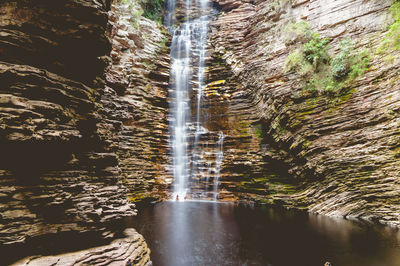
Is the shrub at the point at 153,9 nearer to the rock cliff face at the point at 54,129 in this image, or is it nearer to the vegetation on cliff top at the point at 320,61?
the vegetation on cliff top at the point at 320,61

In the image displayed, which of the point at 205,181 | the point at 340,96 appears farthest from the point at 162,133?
the point at 340,96

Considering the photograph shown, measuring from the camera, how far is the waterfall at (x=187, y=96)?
16141mm

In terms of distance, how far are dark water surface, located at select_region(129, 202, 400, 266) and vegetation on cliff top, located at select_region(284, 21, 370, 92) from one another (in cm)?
679

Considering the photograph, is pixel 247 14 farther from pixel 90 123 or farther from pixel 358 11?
pixel 90 123

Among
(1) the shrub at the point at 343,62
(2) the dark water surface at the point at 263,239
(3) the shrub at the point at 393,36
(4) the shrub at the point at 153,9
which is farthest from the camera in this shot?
(4) the shrub at the point at 153,9

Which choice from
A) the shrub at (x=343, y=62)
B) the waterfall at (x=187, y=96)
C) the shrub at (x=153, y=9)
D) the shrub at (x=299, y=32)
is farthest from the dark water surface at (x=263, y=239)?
the shrub at (x=153, y=9)

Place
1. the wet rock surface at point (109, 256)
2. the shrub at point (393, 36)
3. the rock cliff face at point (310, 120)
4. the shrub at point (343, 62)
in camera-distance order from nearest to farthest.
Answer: the wet rock surface at point (109, 256), the rock cliff face at point (310, 120), the shrub at point (393, 36), the shrub at point (343, 62)

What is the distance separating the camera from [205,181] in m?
15.6

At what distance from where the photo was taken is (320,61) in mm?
12484

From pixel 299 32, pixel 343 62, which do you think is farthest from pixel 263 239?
pixel 299 32

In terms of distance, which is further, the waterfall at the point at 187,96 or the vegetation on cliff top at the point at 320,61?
the waterfall at the point at 187,96

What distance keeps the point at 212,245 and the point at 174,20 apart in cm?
2274

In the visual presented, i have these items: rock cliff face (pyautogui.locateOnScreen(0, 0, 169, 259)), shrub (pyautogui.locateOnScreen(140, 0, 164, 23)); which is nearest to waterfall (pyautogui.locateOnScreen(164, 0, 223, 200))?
shrub (pyautogui.locateOnScreen(140, 0, 164, 23))

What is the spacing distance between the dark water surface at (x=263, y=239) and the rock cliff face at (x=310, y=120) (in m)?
1.38
